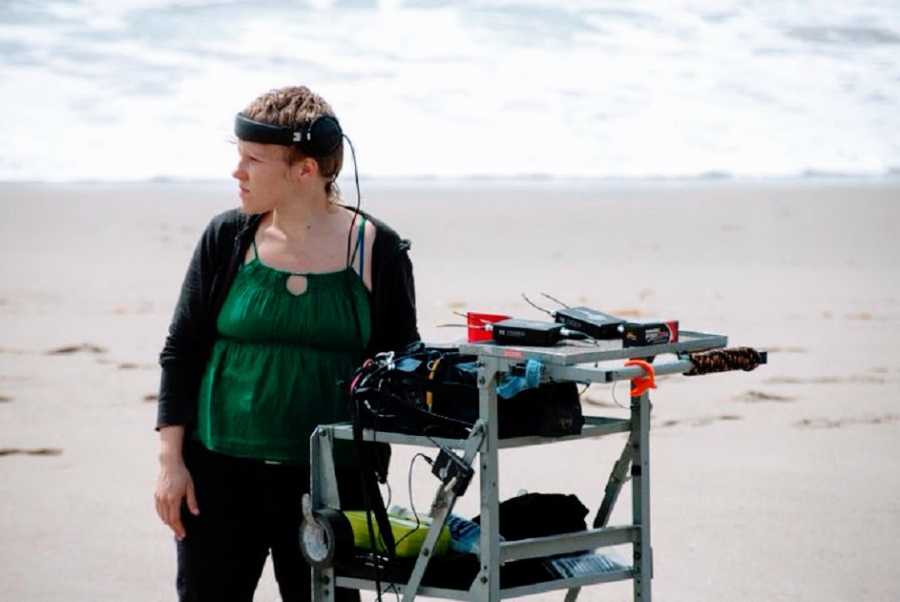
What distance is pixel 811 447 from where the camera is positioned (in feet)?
26.1

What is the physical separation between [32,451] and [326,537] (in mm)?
4546

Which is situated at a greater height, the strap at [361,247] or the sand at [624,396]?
the strap at [361,247]

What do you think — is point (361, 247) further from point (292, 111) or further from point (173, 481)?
point (173, 481)

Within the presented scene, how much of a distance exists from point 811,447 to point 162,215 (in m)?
18.0

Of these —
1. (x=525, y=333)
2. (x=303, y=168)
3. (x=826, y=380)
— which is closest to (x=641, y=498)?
(x=525, y=333)

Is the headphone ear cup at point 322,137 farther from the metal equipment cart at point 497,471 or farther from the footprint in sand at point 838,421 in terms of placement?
the footprint in sand at point 838,421

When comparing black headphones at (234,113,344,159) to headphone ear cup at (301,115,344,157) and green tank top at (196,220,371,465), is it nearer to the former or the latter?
headphone ear cup at (301,115,344,157)

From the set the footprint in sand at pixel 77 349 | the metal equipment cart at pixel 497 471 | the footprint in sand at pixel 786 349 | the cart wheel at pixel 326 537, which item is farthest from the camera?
the footprint in sand at pixel 77 349

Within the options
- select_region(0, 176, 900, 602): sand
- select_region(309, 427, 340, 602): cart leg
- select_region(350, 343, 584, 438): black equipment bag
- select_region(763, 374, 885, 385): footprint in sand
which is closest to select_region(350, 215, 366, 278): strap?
select_region(350, 343, 584, 438): black equipment bag

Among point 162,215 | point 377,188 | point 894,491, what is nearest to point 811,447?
point 894,491

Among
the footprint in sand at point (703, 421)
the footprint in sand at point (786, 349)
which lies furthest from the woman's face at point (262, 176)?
the footprint in sand at point (786, 349)

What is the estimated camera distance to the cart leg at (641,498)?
12.5 ft

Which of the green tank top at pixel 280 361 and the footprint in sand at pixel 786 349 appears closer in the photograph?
the green tank top at pixel 280 361

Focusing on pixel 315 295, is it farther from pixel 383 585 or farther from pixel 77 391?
pixel 77 391
